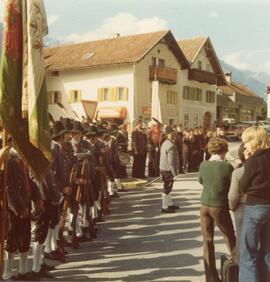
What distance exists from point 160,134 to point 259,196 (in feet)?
45.9

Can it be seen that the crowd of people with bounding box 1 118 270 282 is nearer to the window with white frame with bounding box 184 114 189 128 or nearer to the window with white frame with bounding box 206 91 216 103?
the window with white frame with bounding box 184 114 189 128

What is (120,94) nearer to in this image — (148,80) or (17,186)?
(148,80)

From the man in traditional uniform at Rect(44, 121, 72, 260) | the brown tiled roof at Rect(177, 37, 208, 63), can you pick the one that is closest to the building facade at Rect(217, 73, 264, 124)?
the brown tiled roof at Rect(177, 37, 208, 63)

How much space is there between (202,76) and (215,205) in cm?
3956

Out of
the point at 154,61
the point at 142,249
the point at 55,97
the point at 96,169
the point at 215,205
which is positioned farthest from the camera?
the point at 55,97

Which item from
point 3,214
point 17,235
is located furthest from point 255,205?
point 17,235

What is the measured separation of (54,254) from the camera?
25.6 ft

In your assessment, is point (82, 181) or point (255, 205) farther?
point (82, 181)

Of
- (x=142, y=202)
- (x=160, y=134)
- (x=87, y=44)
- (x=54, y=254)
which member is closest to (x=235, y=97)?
(x=87, y=44)

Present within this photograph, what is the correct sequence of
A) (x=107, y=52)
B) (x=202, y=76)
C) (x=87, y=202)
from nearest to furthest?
(x=87, y=202) → (x=107, y=52) → (x=202, y=76)

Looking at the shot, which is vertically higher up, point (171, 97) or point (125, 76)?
point (125, 76)

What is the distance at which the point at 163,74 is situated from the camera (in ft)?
131

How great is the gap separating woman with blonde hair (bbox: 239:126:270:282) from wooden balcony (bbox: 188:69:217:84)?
39000mm

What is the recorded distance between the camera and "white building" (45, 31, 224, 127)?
125 feet
